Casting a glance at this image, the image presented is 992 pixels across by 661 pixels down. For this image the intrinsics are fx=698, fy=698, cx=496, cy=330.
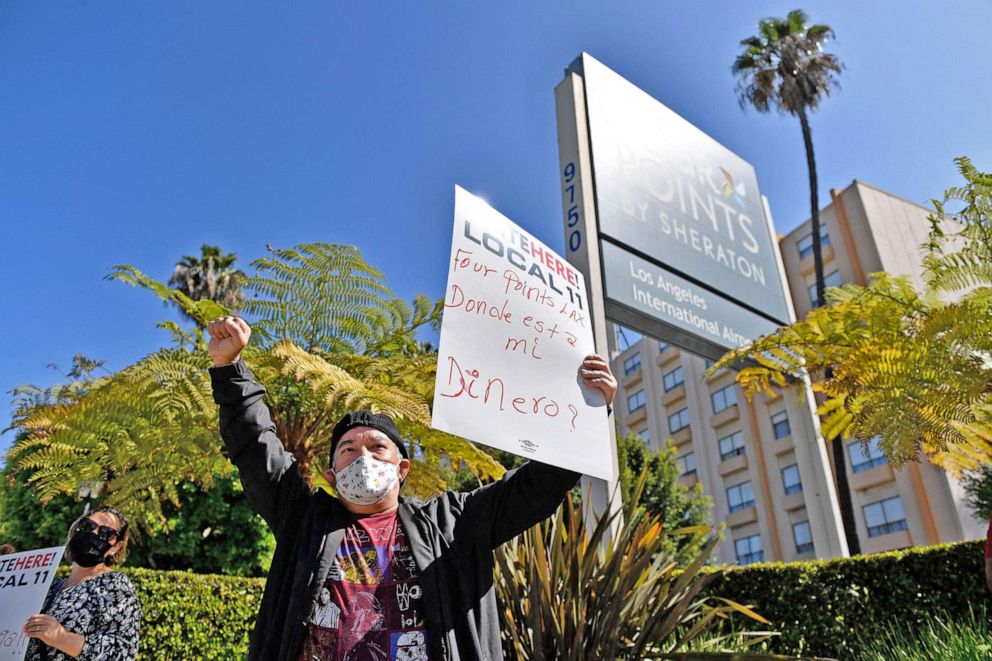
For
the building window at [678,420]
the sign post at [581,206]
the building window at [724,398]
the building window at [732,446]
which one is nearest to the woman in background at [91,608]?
the sign post at [581,206]

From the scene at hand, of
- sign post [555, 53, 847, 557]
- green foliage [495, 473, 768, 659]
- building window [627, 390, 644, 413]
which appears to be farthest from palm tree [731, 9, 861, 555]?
building window [627, 390, 644, 413]

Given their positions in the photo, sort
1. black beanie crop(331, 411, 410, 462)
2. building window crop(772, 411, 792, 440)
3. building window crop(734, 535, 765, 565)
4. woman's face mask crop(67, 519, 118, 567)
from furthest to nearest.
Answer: building window crop(734, 535, 765, 565)
building window crop(772, 411, 792, 440)
woman's face mask crop(67, 519, 118, 567)
black beanie crop(331, 411, 410, 462)

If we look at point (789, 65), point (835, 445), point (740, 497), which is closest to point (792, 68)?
point (789, 65)

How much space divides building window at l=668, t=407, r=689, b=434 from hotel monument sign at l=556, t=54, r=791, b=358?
28.6 meters

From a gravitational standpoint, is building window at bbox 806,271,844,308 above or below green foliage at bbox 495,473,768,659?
above

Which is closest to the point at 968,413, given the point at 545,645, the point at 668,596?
the point at 668,596

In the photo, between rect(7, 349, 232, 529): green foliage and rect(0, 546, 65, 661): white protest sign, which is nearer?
rect(0, 546, 65, 661): white protest sign

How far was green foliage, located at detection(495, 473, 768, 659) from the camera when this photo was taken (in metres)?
3.22

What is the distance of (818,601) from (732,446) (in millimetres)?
28431

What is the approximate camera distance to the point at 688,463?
36281mm

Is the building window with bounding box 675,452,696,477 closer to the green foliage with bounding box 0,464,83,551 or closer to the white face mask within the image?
the green foliage with bounding box 0,464,83,551

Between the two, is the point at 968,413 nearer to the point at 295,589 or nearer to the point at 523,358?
the point at 523,358

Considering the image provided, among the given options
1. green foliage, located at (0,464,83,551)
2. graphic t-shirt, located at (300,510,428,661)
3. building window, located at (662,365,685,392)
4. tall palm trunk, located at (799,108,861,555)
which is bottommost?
graphic t-shirt, located at (300,510,428,661)

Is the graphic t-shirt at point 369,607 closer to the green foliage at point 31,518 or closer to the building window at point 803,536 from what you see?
the green foliage at point 31,518
